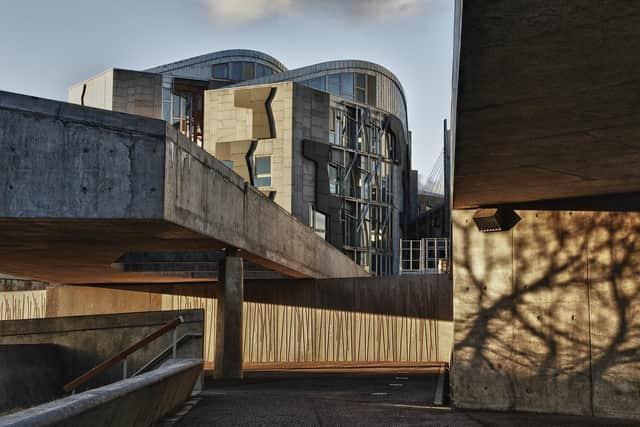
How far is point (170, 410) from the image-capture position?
404 inches

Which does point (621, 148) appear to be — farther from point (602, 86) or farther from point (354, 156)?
point (354, 156)

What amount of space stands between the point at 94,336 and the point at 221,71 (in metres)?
50.3

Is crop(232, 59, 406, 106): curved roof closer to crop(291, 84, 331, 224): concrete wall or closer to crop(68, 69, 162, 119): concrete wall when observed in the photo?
crop(68, 69, 162, 119): concrete wall

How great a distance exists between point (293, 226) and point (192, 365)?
12879 millimetres

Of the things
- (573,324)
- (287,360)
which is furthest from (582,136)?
(287,360)

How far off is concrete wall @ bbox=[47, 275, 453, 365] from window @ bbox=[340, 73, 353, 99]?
93.2 ft

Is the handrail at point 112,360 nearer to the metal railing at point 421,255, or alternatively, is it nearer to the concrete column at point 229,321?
the concrete column at point 229,321

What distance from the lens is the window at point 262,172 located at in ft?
157

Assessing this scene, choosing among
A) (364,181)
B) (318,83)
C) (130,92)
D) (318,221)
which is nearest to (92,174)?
(318,221)

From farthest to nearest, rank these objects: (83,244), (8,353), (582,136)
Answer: (83,244), (8,353), (582,136)

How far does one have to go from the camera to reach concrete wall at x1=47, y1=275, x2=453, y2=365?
2814 centimetres

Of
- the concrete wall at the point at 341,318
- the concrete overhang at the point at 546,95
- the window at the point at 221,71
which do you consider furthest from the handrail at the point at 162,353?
the window at the point at 221,71

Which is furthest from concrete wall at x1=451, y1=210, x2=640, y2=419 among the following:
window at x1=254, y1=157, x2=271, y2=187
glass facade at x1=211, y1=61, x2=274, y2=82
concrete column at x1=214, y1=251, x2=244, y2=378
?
glass facade at x1=211, y1=61, x2=274, y2=82

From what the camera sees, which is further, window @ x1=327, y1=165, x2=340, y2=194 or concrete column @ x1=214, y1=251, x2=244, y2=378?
window @ x1=327, y1=165, x2=340, y2=194
